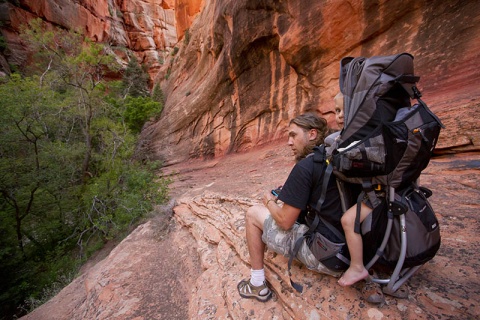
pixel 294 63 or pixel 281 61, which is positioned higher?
pixel 281 61

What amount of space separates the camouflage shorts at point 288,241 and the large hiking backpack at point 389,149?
42 cm

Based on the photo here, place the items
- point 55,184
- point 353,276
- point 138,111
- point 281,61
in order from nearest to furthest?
1. point 353,276
2. point 281,61
3. point 55,184
4. point 138,111

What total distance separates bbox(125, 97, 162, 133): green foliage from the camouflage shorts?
18.3 m

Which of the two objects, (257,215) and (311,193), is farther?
(257,215)

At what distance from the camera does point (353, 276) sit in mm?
1344

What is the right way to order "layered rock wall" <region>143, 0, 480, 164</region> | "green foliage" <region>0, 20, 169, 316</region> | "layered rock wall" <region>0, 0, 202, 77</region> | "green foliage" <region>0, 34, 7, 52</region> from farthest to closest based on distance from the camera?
1. "layered rock wall" <region>0, 0, 202, 77</region>
2. "green foliage" <region>0, 34, 7, 52</region>
3. "green foliage" <region>0, 20, 169, 316</region>
4. "layered rock wall" <region>143, 0, 480, 164</region>

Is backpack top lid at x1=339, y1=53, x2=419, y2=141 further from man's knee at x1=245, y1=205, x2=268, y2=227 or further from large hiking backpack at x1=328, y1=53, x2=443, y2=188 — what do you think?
man's knee at x1=245, y1=205, x2=268, y2=227

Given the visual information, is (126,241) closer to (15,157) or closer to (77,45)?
(15,157)

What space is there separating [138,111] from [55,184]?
354 inches

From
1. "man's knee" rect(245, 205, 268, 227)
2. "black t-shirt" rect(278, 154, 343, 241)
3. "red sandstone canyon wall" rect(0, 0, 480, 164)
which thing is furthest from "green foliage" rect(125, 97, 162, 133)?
"black t-shirt" rect(278, 154, 343, 241)

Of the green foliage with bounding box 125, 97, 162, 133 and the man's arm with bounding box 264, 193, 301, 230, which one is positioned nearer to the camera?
the man's arm with bounding box 264, 193, 301, 230

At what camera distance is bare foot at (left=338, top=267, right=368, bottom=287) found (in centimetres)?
133

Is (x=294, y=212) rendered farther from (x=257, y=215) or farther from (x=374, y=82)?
(x=374, y=82)

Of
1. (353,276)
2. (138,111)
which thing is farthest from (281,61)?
(138,111)
